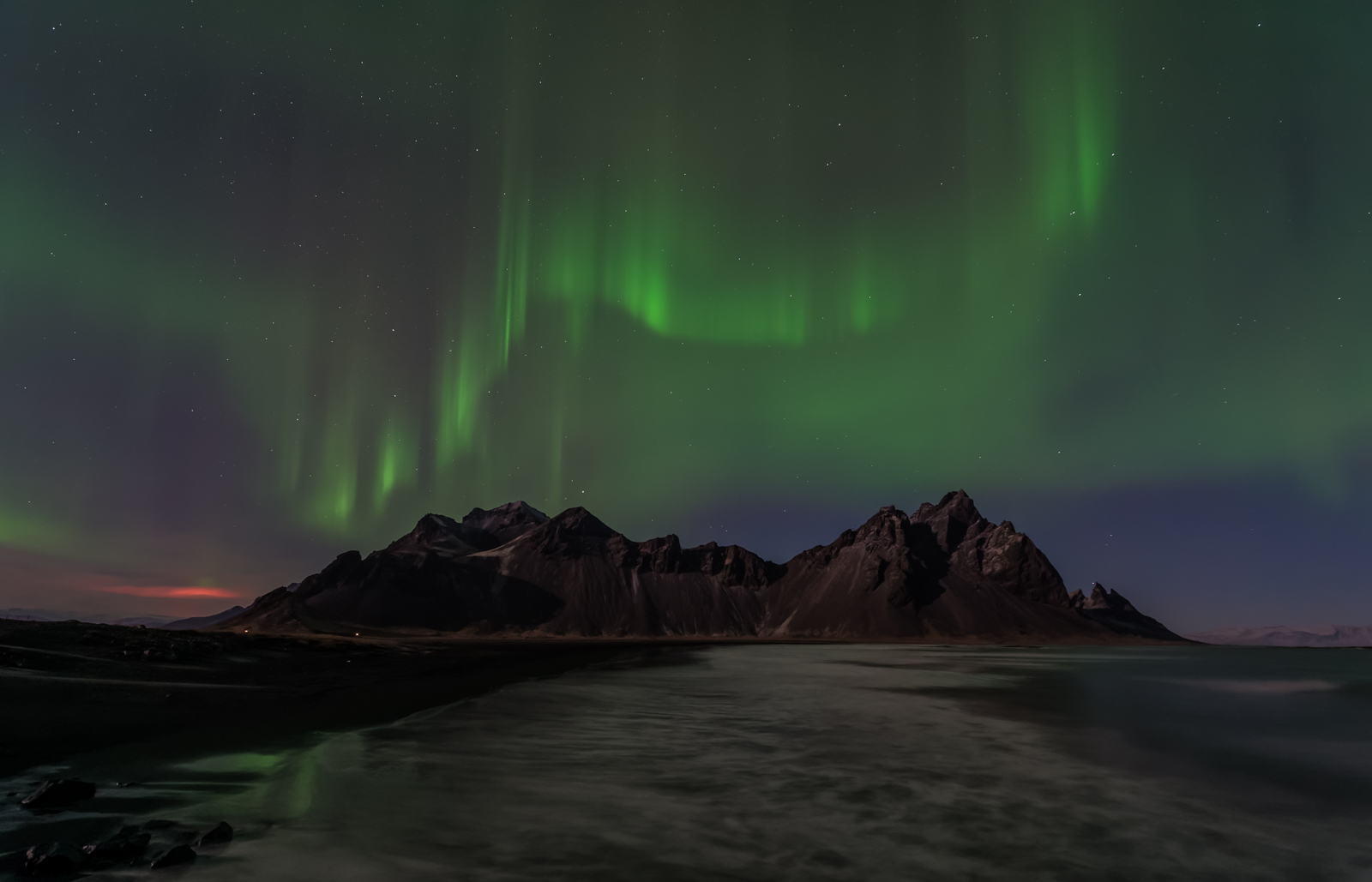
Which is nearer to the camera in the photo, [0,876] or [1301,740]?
[0,876]

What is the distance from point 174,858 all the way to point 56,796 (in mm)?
5899

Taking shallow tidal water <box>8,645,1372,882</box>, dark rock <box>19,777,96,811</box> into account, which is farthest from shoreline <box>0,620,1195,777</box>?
dark rock <box>19,777,96,811</box>

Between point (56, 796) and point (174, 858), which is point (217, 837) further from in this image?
point (56, 796)

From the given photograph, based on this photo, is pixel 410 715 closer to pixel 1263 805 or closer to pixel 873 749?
pixel 873 749

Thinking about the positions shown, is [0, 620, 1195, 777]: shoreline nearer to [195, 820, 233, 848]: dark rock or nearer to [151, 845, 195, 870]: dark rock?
[195, 820, 233, 848]: dark rock

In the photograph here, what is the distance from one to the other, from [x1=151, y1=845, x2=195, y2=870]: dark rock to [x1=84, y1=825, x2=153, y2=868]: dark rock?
520 mm

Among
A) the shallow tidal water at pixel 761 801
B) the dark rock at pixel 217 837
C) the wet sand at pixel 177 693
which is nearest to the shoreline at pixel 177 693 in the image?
the wet sand at pixel 177 693

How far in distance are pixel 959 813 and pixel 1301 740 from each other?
30.3m

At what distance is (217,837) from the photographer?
43.9 feet

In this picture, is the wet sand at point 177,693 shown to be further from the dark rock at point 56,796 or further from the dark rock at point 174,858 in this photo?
the dark rock at point 174,858

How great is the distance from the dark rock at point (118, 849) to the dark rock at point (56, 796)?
3.88m

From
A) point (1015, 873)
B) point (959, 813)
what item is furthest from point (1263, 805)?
point (1015, 873)

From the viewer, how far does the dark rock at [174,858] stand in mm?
11805

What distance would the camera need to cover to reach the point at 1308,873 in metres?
14.0
